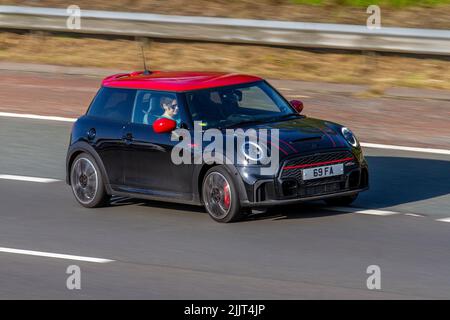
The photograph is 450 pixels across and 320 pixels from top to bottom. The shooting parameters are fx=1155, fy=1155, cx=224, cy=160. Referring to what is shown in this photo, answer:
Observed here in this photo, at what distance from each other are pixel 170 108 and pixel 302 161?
161cm

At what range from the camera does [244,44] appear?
20688 mm

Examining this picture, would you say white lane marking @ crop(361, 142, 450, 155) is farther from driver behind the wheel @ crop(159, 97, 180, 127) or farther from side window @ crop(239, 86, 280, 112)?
driver behind the wheel @ crop(159, 97, 180, 127)

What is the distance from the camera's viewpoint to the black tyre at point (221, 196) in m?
11.1

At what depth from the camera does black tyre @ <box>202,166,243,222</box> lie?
1105 centimetres

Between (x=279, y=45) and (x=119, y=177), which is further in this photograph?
(x=279, y=45)

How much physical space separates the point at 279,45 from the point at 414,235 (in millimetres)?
9922

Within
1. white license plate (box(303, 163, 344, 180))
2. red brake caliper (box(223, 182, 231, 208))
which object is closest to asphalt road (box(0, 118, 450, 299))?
red brake caliper (box(223, 182, 231, 208))

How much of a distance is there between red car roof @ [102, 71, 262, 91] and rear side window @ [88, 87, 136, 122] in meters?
0.07
